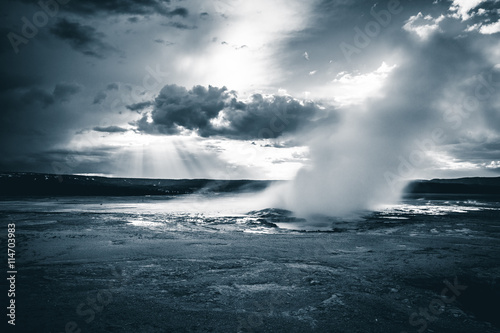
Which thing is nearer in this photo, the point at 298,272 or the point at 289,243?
the point at 298,272

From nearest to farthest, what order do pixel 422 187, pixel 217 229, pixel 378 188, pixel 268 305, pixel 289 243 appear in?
1. pixel 268 305
2. pixel 289 243
3. pixel 217 229
4. pixel 378 188
5. pixel 422 187

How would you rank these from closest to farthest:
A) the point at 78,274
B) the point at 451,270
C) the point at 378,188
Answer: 1. the point at 78,274
2. the point at 451,270
3. the point at 378,188

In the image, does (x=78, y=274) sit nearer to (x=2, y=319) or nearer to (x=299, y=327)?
(x=2, y=319)

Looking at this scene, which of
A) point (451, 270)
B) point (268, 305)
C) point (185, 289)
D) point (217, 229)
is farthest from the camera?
point (217, 229)

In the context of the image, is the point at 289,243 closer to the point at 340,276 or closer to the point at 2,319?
the point at 340,276

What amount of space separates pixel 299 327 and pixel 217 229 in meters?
9.64

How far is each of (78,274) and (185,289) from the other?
9.23 feet

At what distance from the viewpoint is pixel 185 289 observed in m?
5.71

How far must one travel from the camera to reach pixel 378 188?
30.4 metres

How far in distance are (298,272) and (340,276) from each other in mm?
970

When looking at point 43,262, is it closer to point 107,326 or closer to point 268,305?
point 107,326

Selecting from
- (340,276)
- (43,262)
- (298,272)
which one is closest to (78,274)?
(43,262)

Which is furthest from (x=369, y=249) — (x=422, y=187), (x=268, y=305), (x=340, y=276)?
(x=422, y=187)

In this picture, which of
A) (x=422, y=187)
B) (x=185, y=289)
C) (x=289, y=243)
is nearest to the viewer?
(x=185, y=289)
